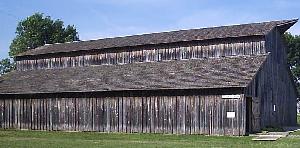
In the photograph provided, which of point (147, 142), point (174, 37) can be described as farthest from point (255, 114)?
point (174, 37)

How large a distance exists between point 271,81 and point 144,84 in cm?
1150

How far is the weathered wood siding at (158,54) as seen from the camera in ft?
127

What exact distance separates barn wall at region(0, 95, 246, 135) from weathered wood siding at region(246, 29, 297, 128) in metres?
2.98

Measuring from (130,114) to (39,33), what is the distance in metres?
58.7

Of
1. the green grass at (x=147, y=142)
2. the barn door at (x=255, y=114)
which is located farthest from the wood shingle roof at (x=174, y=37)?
the green grass at (x=147, y=142)

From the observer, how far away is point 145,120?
35.9 metres

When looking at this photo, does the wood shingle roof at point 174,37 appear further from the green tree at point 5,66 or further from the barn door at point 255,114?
the green tree at point 5,66


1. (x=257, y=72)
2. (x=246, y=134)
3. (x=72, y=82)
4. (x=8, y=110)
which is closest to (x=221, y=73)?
(x=257, y=72)

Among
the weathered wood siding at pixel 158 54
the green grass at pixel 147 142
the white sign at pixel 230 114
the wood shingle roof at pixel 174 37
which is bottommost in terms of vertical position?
the green grass at pixel 147 142

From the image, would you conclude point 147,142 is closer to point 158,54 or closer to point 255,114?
point 255,114

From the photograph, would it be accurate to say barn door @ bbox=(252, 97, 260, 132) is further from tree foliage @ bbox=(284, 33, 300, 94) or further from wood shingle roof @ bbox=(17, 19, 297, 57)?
tree foliage @ bbox=(284, 33, 300, 94)

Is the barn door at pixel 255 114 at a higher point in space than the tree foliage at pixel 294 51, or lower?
lower

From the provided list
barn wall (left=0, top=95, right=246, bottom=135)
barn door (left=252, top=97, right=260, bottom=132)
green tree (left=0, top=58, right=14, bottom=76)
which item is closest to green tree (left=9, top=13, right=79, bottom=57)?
green tree (left=0, top=58, right=14, bottom=76)

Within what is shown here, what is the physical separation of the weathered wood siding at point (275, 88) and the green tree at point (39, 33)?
55.1 meters
